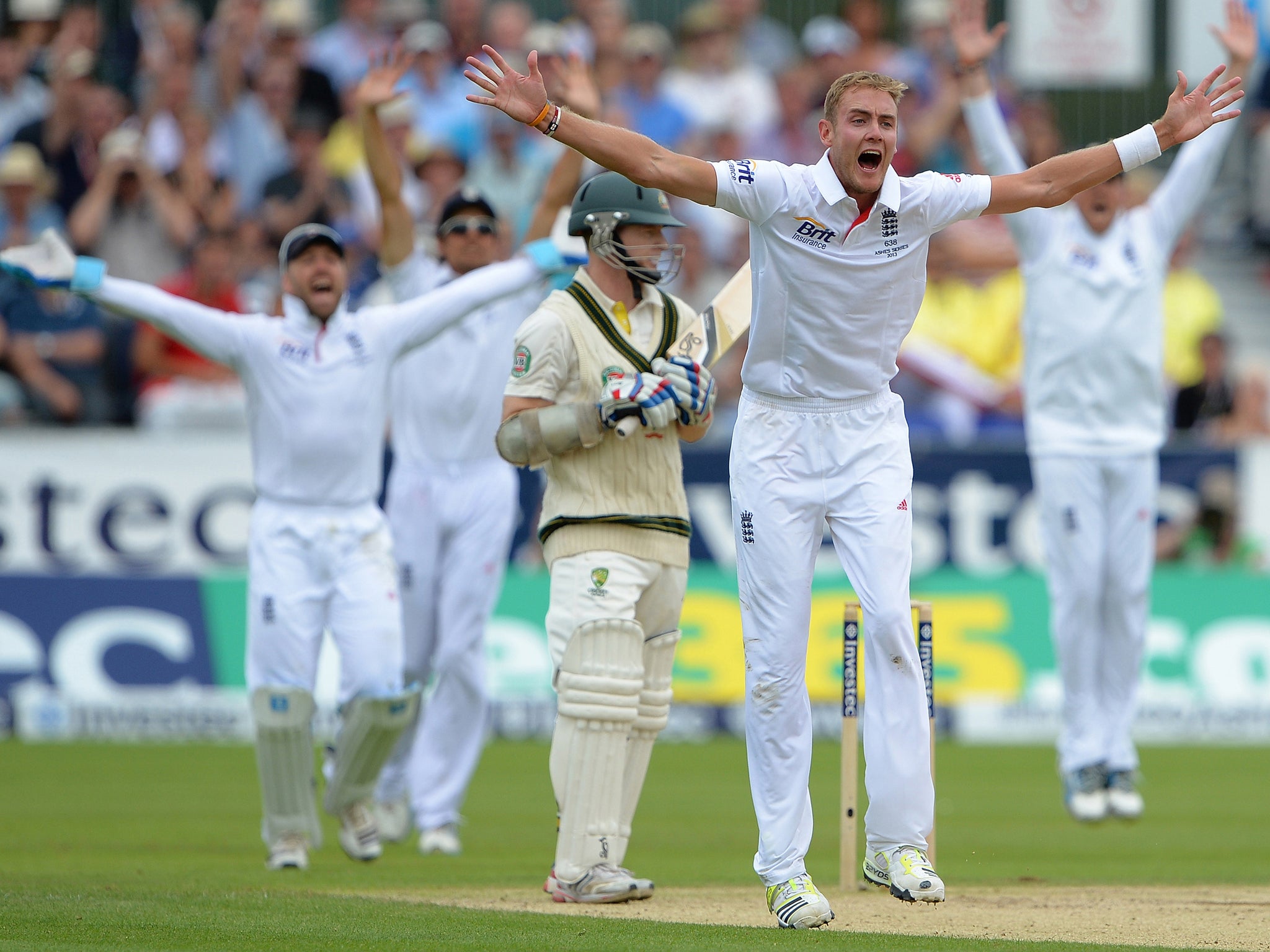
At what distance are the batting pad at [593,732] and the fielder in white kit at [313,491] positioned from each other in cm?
158

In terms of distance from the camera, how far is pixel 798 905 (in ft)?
20.4

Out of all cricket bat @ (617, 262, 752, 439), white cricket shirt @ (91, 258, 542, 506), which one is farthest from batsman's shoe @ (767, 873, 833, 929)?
white cricket shirt @ (91, 258, 542, 506)

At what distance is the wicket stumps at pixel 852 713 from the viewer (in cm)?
700

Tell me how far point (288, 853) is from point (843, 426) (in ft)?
10.9

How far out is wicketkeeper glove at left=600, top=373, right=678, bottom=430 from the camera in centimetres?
668

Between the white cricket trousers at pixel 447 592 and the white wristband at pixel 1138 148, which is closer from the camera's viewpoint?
the white wristband at pixel 1138 148

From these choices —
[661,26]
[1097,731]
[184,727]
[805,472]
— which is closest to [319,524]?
[805,472]

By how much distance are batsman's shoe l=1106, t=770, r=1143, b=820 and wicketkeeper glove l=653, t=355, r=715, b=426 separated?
3.88 meters

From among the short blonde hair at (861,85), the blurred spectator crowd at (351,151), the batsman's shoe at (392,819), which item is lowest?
the batsman's shoe at (392,819)

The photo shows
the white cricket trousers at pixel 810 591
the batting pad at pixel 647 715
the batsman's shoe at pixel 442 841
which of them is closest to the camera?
the white cricket trousers at pixel 810 591

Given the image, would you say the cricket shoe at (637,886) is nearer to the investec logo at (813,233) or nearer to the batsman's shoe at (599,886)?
the batsman's shoe at (599,886)

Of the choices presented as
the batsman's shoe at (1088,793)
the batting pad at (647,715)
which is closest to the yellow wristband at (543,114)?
the batting pad at (647,715)

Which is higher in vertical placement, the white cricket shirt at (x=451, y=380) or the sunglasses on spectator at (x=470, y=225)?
the sunglasses on spectator at (x=470, y=225)

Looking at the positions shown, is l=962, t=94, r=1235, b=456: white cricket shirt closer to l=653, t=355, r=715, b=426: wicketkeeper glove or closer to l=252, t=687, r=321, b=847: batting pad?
l=653, t=355, r=715, b=426: wicketkeeper glove
